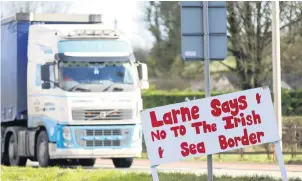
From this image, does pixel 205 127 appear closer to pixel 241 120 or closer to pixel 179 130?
pixel 179 130

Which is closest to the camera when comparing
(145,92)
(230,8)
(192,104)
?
(192,104)

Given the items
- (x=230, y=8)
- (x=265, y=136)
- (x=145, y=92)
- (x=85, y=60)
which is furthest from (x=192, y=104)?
(x=145, y=92)

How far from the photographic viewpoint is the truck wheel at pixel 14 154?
2919cm

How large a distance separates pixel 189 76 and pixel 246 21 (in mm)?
8488

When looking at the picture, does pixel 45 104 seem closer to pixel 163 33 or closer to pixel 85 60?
pixel 85 60

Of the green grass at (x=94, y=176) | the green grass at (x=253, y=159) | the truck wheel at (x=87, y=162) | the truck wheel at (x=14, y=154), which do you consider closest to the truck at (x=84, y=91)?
the truck wheel at (x=14, y=154)

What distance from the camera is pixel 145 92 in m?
52.0

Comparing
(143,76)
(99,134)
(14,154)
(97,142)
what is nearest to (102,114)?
(99,134)

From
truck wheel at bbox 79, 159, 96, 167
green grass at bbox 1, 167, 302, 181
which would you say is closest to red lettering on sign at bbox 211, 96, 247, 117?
green grass at bbox 1, 167, 302, 181

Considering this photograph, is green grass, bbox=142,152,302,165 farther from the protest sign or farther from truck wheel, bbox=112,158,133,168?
the protest sign

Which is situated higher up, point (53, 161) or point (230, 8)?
point (230, 8)

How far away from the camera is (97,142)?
2686cm

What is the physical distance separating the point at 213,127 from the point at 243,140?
0.46m

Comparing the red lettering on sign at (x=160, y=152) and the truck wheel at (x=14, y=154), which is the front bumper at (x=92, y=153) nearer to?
the truck wheel at (x=14, y=154)
